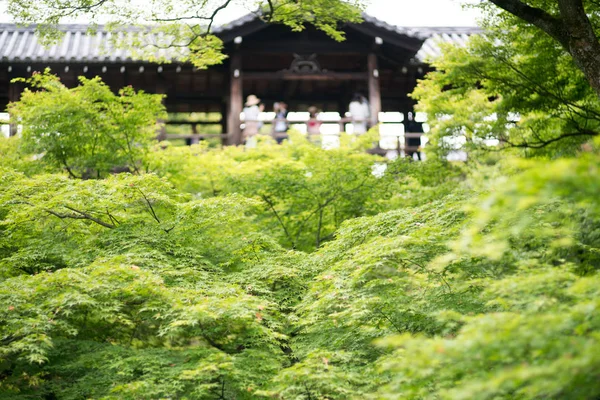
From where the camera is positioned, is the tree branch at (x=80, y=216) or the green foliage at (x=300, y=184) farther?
the green foliage at (x=300, y=184)

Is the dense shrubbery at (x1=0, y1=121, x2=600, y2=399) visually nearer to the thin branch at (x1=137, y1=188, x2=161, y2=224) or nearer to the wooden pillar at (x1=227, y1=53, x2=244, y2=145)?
the thin branch at (x1=137, y1=188, x2=161, y2=224)

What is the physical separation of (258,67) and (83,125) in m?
7.45

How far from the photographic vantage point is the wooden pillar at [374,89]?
14.7 m

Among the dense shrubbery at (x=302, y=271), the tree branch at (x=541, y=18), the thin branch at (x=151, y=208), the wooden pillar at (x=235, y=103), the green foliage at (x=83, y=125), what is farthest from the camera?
the wooden pillar at (x=235, y=103)

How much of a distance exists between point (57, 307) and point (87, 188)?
205cm

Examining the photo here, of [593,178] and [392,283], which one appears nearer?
[593,178]

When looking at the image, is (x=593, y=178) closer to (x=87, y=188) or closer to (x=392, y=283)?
(x=392, y=283)

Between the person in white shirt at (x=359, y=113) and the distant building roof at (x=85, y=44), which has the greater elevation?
the distant building roof at (x=85, y=44)

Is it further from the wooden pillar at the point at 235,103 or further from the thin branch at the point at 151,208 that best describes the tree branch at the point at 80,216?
the wooden pillar at the point at 235,103

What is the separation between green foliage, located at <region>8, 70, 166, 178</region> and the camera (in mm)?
10125

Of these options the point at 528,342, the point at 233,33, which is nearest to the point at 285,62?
the point at 233,33

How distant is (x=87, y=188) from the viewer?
7.74m

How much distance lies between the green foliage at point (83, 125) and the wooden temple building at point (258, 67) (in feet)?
11.4

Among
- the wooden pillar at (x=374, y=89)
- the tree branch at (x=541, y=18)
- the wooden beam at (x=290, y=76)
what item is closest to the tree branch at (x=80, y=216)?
the tree branch at (x=541, y=18)
